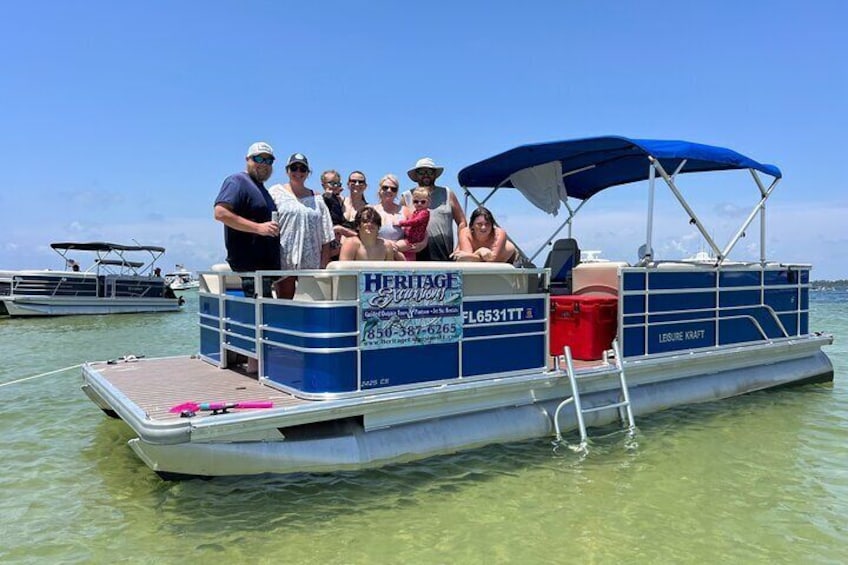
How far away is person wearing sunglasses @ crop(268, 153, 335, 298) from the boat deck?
0.89 meters

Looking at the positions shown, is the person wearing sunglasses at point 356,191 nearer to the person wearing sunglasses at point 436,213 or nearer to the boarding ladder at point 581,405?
the person wearing sunglasses at point 436,213

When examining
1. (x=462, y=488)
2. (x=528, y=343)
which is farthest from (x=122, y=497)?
(x=528, y=343)

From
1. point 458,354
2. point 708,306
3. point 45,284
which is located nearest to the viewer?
point 458,354

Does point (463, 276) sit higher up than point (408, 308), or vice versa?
point (463, 276)

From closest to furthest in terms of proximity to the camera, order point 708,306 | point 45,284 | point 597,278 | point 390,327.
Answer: point 390,327 < point 597,278 < point 708,306 < point 45,284

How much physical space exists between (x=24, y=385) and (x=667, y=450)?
8864mm

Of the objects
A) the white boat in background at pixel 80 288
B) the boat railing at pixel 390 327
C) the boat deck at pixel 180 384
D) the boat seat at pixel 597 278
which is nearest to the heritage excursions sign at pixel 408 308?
the boat railing at pixel 390 327

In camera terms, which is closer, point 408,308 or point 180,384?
point 408,308

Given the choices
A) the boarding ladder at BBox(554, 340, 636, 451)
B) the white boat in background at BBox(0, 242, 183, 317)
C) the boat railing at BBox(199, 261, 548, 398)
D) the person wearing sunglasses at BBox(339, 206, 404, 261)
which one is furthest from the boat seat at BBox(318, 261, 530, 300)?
the white boat in background at BBox(0, 242, 183, 317)

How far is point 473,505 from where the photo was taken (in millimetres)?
4344

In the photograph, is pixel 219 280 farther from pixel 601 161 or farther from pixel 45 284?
pixel 45 284

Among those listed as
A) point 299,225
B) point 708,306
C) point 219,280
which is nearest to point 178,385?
point 219,280

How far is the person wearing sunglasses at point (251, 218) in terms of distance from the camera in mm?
5141

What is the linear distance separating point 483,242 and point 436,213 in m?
0.56
